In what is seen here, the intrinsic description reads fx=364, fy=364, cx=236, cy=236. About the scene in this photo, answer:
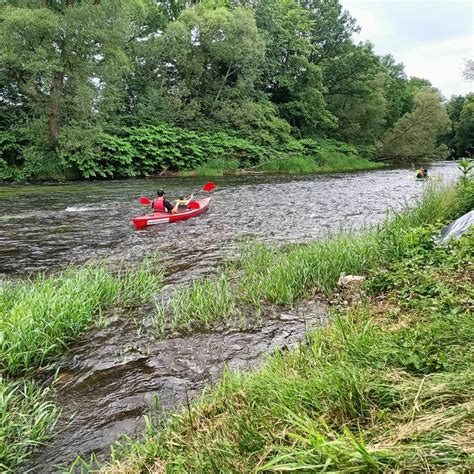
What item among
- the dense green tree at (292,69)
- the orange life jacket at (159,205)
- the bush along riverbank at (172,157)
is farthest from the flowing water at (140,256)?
the dense green tree at (292,69)

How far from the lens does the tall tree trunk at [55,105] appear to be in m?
18.6

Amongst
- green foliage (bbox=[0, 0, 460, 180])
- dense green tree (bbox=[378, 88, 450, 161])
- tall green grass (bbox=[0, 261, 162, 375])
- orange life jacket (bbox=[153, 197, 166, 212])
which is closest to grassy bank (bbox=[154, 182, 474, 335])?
Answer: tall green grass (bbox=[0, 261, 162, 375])

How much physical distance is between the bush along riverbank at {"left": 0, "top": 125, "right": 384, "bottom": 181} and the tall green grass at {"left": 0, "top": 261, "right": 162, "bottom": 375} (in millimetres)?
16013

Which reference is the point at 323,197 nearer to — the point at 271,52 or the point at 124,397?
the point at 124,397

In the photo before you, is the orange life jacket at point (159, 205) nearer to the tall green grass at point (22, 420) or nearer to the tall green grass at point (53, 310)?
the tall green grass at point (53, 310)

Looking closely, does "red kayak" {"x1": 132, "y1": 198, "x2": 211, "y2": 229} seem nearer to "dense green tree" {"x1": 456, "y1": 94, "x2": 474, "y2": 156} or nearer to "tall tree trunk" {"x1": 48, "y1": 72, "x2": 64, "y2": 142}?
"tall tree trunk" {"x1": 48, "y1": 72, "x2": 64, "y2": 142}

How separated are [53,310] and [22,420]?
1.32 m

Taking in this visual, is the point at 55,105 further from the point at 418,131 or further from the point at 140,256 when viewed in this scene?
the point at 418,131

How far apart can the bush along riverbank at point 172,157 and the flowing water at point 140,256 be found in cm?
318

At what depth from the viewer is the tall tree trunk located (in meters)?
18.6

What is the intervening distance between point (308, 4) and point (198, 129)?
2205 centimetres

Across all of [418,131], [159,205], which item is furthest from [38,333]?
[418,131]

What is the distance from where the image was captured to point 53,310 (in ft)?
12.1

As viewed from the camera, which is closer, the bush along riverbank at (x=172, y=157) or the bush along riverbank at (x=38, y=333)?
the bush along riverbank at (x=38, y=333)
